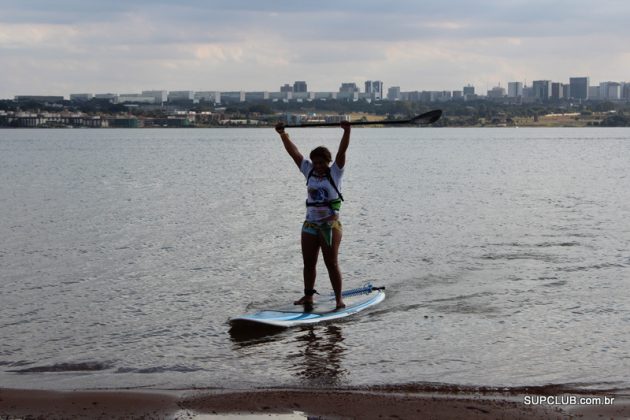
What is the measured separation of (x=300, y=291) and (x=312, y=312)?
10.6 ft

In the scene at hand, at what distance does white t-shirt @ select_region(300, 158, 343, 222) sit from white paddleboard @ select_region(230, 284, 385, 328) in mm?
1637

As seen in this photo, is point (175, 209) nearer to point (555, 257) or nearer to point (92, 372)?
point (555, 257)

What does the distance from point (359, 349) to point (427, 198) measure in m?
31.0

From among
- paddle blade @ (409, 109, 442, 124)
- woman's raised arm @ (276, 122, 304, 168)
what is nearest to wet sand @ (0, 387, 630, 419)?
woman's raised arm @ (276, 122, 304, 168)

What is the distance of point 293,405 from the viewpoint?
400 inches

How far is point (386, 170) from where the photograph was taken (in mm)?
73562

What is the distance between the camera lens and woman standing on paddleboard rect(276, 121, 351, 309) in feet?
45.4

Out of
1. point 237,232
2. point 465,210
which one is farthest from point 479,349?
point 465,210

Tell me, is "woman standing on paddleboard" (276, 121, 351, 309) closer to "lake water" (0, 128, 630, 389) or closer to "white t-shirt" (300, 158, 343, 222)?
"white t-shirt" (300, 158, 343, 222)

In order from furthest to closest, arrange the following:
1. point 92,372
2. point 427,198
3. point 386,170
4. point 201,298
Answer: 1. point 386,170
2. point 427,198
3. point 201,298
4. point 92,372

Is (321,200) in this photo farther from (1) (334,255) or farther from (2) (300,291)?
(2) (300,291)

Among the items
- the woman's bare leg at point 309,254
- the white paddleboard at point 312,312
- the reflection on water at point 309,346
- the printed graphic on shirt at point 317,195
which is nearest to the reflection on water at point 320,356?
the reflection on water at point 309,346

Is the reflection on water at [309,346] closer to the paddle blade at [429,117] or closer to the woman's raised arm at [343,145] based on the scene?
the woman's raised arm at [343,145]

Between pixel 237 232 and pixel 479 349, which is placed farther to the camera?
pixel 237 232
